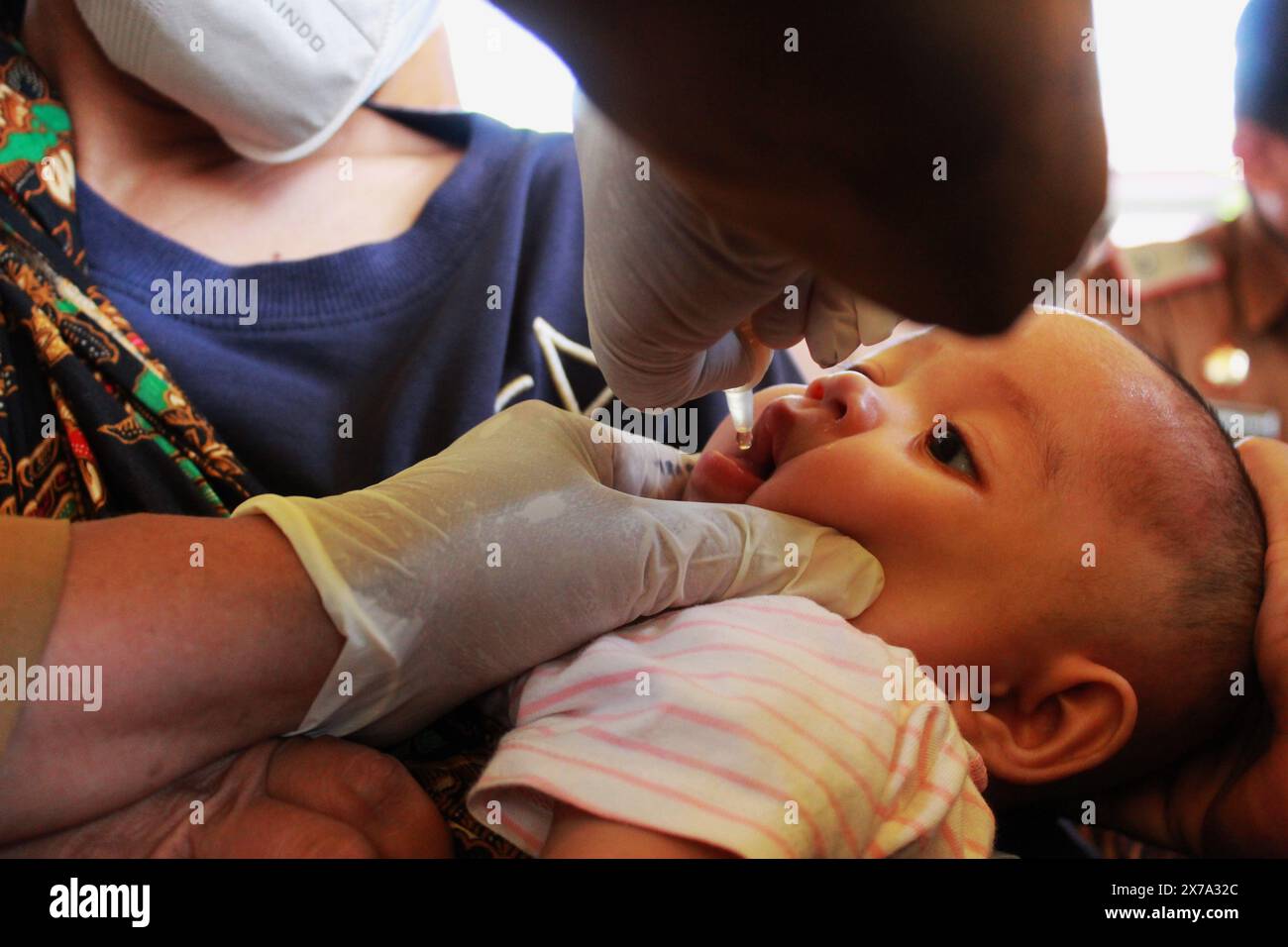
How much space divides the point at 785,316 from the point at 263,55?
2.22ft

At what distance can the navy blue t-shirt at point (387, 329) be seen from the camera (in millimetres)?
947

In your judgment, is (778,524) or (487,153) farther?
(487,153)

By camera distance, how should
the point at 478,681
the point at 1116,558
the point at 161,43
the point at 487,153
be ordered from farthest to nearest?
1. the point at 487,153
2. the point at 161,43
3. the point at 1116,558
4. the point at 478,681

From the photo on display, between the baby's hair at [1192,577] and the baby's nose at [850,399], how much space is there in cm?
20

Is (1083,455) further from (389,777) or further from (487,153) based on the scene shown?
(487,153)

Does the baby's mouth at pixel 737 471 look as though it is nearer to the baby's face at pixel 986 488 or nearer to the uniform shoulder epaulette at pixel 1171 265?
the baby's face at pixel 986 488

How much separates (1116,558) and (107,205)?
40.5 inches

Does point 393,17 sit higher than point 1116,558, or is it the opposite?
point 393,17

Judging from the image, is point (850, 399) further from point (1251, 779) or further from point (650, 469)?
point (1251, 779)

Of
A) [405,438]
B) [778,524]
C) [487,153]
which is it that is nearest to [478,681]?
[778,524]

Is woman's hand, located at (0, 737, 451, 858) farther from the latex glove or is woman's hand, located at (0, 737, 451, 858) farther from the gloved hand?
the latex glove

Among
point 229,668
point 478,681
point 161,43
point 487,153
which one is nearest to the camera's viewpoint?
point 229,668

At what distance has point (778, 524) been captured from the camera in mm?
755

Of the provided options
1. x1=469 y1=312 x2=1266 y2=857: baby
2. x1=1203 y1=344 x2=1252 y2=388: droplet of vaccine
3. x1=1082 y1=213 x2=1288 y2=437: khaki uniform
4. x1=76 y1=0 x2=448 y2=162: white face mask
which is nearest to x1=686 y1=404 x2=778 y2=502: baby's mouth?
x1=469 y1=312 x2=1266 y2=857: baby
